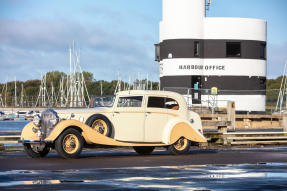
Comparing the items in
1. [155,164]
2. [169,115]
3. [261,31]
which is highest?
[261,31]

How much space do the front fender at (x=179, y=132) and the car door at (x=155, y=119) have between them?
199 mm

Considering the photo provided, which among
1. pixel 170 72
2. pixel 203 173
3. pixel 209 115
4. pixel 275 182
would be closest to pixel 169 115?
pixel 203 173

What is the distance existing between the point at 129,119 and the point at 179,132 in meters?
Result: 1.88

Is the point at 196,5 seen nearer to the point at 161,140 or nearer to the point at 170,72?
the point at 170,72

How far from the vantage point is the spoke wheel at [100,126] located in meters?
20.2

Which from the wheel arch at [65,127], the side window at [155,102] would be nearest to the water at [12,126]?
the side window at [155,102]

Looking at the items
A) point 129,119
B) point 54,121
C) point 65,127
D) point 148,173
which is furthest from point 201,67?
point 148,173

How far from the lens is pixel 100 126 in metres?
20.2

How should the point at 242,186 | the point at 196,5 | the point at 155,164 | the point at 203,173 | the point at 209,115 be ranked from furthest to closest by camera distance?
the point at 196,5 → the point at 209,115 → the point at 155,164 → the point at 203,173 → the point at 242,186

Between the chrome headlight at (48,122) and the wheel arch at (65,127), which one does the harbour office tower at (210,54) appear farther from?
the wheel arch at (65,127)

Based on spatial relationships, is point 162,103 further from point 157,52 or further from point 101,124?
point 157,52

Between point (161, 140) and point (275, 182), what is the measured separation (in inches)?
342

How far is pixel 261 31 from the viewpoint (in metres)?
57.6

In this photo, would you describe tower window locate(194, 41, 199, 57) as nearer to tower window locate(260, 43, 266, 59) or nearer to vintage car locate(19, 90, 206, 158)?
tower window locate(260, 43, 266, 59)
